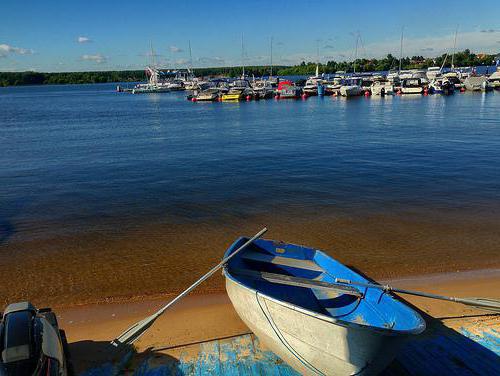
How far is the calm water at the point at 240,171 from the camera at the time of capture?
16.2 metres

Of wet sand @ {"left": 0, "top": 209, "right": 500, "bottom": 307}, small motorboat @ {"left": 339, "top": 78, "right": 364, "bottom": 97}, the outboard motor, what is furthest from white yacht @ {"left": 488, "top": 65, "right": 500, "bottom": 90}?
the outboard motor

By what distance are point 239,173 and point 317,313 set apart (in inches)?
656

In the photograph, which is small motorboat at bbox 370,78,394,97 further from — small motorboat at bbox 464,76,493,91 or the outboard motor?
the outboard motor

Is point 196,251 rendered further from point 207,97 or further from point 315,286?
point 207,97

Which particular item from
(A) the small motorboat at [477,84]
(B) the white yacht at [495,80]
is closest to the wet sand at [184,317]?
(A) the small motorboat at [477,84]

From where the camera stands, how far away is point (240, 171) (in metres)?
22.5

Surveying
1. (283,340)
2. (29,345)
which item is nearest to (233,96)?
(283,340)

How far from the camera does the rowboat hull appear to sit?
5441 millimetres

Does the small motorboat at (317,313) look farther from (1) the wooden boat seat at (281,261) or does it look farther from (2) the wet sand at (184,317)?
(2) the wet sand at (184,317)

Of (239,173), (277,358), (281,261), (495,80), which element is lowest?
(277,358)

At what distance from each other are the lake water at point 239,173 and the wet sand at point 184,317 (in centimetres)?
501

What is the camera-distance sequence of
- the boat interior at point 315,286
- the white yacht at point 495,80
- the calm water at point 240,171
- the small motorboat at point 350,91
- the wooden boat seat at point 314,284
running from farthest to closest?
the white yacht at point 495,80, the small motorboat at point 350,91, the calm water at point 240,171, the wooden boat seat at point 314,284, the boat interior at point 315,286

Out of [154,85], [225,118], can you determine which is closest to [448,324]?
[225,118]

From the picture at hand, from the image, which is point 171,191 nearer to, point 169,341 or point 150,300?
point 150,300
